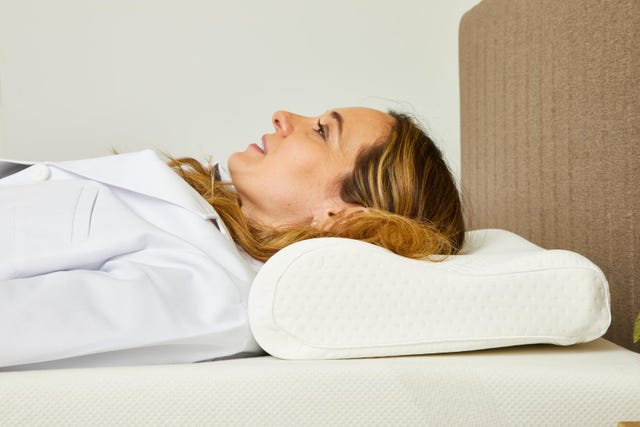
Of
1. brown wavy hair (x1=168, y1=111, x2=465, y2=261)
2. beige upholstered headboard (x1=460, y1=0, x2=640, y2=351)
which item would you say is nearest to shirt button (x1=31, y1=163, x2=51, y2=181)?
brown wavy hair (x1=168, y1=111, x2=465, y2=261)

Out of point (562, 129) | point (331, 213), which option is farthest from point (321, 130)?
point (562, 129)

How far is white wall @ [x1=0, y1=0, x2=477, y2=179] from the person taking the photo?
291 centimetres

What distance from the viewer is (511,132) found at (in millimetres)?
1830

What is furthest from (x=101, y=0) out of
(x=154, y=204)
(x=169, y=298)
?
(x=169, y=298)

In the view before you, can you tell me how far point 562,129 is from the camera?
4.98 ft

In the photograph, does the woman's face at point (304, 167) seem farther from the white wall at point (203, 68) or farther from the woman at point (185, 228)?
the white wall at point (203, 68)

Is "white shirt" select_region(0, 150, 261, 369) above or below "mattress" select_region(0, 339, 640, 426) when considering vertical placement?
above

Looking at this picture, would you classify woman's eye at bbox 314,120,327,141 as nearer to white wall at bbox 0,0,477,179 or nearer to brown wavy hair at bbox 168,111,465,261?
brown wavy hair at bbox 168,111,465,261

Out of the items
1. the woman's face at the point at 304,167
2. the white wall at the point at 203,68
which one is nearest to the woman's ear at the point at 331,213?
the woman's face at the point at 304,167

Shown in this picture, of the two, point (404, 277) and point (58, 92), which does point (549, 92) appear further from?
point (58, 92)

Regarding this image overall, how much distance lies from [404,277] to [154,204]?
46 centimetres

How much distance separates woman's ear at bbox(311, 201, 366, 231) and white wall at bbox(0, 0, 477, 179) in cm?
164

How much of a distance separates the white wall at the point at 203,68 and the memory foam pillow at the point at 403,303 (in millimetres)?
2055

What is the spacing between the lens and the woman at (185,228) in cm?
86
